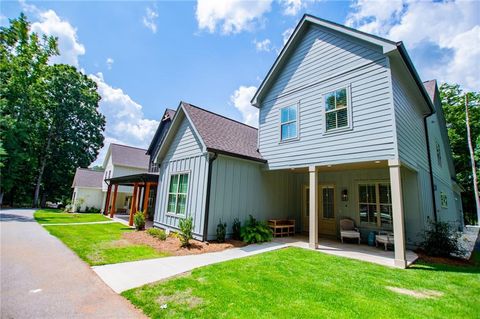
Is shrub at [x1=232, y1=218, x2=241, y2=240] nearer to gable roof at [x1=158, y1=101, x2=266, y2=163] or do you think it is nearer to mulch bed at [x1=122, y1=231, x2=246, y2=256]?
mulch bed at [x1=122, y1=231, x2=246, y2=256]

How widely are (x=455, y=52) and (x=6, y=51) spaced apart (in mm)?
24675

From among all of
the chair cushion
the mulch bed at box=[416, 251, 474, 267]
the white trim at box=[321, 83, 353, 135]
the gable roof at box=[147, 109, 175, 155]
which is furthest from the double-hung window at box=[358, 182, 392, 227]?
the gable roof at box=[147, 109, 175, 155]

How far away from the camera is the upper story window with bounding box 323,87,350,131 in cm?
761

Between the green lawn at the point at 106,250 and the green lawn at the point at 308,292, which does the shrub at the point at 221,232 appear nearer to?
the green lawn at the point at 106,250

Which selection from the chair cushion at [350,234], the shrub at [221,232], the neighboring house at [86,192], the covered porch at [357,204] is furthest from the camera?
the neighboring house at [86,192]

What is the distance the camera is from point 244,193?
959 centimetres

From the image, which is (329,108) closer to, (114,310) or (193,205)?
(193,205)

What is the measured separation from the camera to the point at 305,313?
335 centimetres

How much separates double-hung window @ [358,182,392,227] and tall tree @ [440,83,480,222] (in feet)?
73.1

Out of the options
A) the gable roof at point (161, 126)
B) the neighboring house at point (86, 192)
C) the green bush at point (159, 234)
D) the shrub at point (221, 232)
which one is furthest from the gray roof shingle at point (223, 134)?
the neighboring house at point (86, 192)

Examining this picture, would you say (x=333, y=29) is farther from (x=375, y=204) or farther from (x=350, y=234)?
(x=350, y=234)

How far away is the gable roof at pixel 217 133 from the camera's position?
9.04 metres

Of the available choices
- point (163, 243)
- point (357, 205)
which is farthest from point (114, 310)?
point (357, 205)

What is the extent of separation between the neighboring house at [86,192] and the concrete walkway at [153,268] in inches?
953
